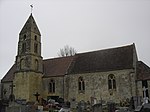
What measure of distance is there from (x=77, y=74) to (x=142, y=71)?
9.41 metres

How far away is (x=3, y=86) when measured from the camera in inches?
1543

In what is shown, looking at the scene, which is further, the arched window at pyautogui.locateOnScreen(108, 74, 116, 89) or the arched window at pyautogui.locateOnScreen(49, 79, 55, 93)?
the arched window at pyautogui.locateOnScreen(49, 79, 55, 93)

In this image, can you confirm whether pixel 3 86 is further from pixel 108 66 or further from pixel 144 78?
pixel 144 78

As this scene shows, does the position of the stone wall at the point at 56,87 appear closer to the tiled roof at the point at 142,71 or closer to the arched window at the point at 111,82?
the arched window at the point at 111,82

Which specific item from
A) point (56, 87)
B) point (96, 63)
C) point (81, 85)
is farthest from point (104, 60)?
point (56, 87)

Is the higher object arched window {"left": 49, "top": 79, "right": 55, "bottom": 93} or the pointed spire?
the pointed spire

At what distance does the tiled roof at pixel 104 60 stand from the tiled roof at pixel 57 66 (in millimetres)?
1593

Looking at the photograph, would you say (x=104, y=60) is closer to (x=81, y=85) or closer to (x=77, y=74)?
(x=77, y=74)

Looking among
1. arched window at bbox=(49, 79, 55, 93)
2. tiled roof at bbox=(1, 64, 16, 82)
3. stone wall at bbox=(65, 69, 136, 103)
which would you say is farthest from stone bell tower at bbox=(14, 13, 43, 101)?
stone wall at bbox=(65, 69, 136, 103)

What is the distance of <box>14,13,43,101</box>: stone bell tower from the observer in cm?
3334

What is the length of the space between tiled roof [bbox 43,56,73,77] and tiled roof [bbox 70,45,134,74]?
1593 mm

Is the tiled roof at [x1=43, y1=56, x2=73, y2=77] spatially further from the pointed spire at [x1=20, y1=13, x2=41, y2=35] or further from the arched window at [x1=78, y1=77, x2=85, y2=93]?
the pointed spire at [x1=20, y1=13, x2=41, y2=35]

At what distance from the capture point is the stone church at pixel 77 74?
2848 cm

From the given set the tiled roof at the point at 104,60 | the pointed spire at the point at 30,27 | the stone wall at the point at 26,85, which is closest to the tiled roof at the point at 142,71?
the tiled roof at the point at 104,60
